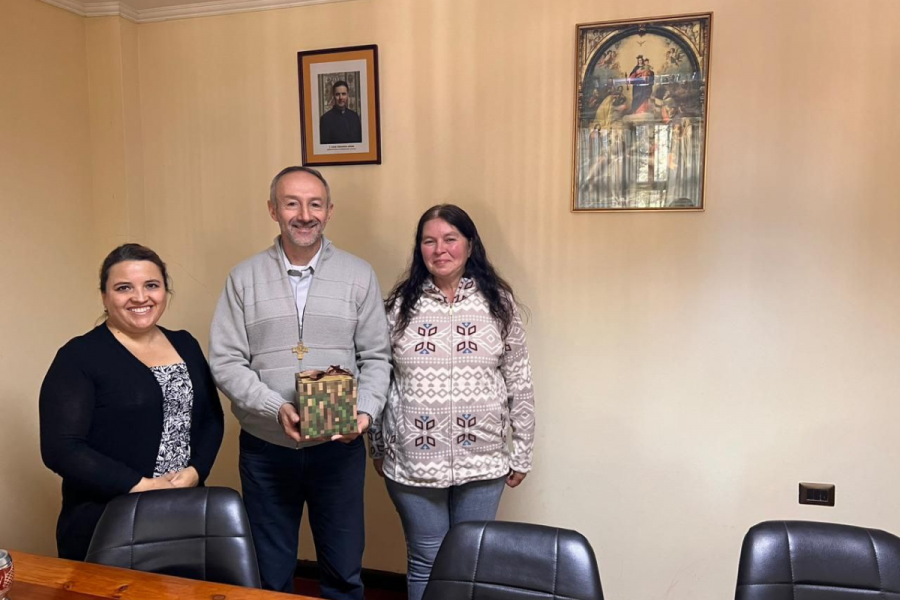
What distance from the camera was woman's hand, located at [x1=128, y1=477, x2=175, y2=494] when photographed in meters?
1.52

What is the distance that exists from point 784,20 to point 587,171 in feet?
2.49

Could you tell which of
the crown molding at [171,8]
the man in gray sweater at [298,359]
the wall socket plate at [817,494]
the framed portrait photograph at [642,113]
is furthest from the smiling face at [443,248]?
the wall socket plate at [817,494]

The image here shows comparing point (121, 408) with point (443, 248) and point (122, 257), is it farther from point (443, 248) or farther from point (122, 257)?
point (443, 248)

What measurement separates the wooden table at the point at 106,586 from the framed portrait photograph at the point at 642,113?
1.61m

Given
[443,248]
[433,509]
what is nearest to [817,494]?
[433,509]

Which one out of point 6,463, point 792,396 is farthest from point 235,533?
point 792,396

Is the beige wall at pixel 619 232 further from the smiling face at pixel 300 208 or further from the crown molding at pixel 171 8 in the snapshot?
the smiling face at pixel 300 208

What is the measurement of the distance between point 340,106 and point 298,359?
1098 mm

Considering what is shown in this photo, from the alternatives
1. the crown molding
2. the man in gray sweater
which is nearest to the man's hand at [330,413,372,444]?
the man in gray sweater

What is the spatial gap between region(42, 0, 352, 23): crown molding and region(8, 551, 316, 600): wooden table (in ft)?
6.63

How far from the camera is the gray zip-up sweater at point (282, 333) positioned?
170 cm

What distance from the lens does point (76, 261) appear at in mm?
2436

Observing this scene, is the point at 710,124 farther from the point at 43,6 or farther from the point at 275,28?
the point at 43,6

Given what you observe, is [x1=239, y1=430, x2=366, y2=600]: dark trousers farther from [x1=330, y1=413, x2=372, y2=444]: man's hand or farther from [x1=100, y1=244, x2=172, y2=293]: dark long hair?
[x1=100, y1=244, x2=172, y2=293]: dark long hair
